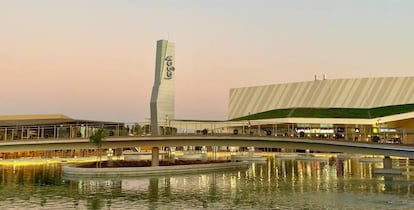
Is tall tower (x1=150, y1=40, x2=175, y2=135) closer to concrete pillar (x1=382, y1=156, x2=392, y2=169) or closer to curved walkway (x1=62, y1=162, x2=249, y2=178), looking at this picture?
curved walkway (x1=62, y1=162, x2=249, y2=178)

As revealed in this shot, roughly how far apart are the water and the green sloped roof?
53991mm

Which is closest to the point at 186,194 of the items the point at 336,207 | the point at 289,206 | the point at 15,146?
the point at 289,206

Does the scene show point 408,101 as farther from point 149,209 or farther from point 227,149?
point 149,209

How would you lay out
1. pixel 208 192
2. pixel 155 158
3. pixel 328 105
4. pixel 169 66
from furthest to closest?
1. pixel 328 105
2. pixel 169 66
3. pixel 155 158
4. pixel 208 192

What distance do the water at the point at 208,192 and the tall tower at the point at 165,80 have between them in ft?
184

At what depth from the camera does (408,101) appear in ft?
308

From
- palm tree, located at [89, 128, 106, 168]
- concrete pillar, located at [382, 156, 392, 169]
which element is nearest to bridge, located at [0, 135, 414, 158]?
palm tree, located at [89, 128, 106, 168]

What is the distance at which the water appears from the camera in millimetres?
23125

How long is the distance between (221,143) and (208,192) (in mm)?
14067

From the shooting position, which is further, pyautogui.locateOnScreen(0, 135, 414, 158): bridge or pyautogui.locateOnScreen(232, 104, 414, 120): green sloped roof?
pyautogui.locateOnScreen(232, 104, 414, 120): green sloped roof

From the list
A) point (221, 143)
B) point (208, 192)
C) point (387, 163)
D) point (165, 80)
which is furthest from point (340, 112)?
point (208, 192)

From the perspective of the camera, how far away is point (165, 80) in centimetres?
9556

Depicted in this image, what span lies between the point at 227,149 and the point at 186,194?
6600 centimetres

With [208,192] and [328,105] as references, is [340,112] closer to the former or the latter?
[328,105]
